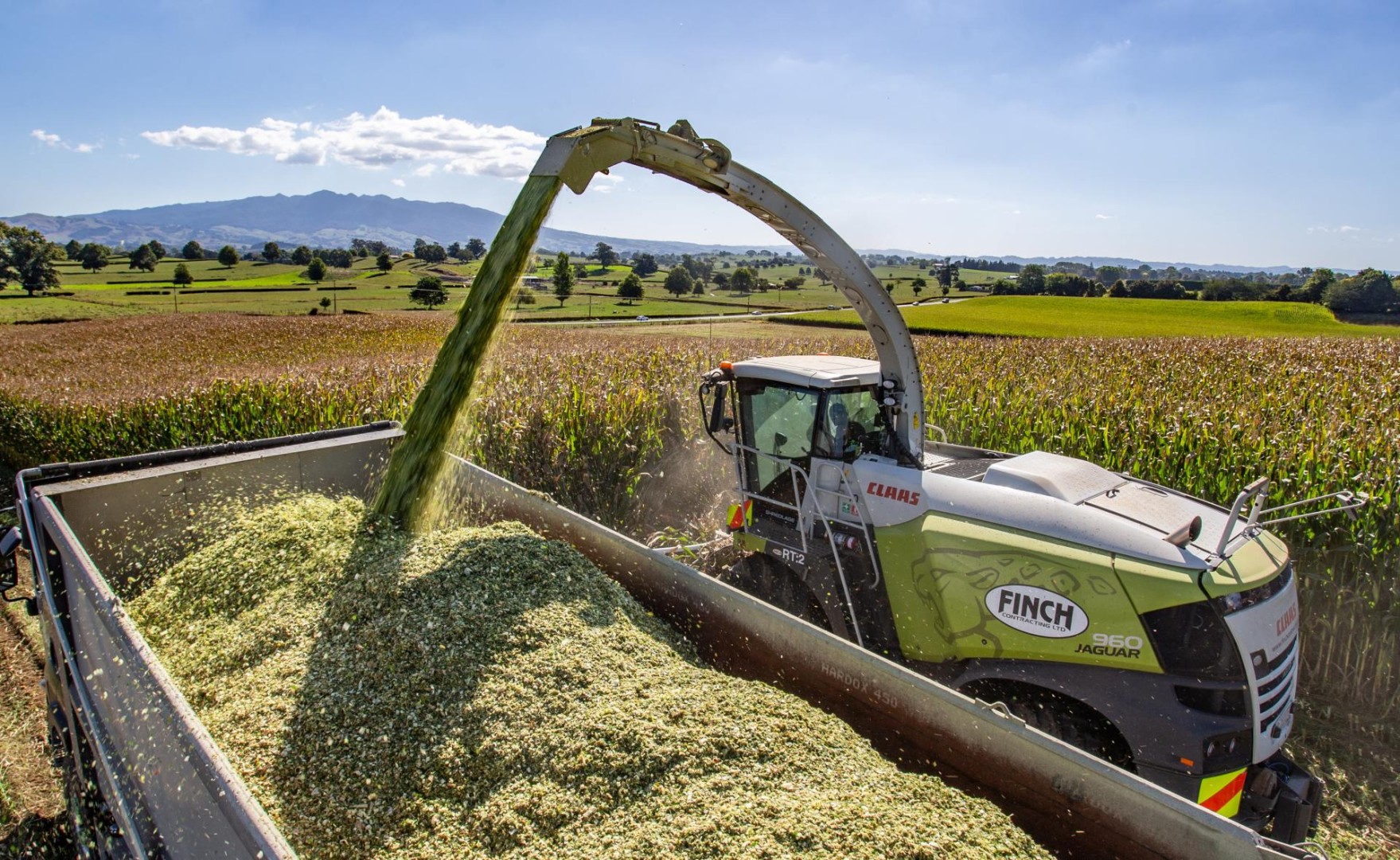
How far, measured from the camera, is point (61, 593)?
127 inches

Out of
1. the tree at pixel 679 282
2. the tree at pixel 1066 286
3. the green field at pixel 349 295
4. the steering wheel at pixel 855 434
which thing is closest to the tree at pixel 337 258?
the green field at pixel 349 295

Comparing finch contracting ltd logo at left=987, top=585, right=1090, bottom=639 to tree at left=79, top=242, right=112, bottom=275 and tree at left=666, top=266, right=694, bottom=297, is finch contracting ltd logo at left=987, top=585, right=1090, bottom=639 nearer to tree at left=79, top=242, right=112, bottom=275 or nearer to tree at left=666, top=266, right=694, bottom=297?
tree at left=666, top=266, right=694, bottom=297

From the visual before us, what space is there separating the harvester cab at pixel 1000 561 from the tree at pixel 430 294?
3125 cm

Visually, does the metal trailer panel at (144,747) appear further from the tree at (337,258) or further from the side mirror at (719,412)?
the tree at (337,258)

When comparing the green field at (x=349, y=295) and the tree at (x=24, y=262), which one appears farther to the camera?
the tree at (x=24, y=262)

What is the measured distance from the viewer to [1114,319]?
110 ft

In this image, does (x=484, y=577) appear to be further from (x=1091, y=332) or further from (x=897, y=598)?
(x=1091, y=332)

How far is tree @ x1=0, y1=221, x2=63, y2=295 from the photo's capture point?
4158 cm

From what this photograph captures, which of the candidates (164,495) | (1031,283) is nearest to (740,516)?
(164,495)

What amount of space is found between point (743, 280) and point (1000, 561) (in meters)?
33.5

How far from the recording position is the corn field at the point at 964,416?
194 inches

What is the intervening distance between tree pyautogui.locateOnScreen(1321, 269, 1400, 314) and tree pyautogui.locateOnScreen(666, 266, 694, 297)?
107 ft

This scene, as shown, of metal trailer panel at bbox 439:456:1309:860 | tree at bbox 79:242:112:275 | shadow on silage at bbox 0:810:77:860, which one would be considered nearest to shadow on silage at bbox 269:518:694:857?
metal trailer panel at bbox 439:456:1309:860

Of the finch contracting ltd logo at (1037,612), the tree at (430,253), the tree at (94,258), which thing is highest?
the tree at (430,253)
